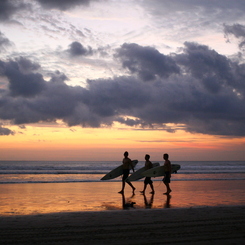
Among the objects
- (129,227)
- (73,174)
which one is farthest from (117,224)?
(73,174)

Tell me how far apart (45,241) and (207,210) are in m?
5.10

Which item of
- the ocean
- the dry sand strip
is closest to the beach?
the dry sand strip

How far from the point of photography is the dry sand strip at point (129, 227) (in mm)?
5637

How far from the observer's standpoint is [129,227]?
6.70m

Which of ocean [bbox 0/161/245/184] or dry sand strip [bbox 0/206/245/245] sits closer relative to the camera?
dry sand strip [bbox 0/206/245/245]

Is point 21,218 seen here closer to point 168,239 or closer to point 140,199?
point 168,239

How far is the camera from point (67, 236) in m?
5.94

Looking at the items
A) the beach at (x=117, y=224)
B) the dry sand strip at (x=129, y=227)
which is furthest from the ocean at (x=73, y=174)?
the dry sand strip at (x=129, y=227)

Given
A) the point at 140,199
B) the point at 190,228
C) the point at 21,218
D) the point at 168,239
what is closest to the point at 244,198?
the point at 140,199

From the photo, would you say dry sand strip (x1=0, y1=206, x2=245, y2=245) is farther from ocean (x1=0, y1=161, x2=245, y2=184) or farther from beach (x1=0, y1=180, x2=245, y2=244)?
ocean (x1=0, y1=161, x2=245, y2=184)

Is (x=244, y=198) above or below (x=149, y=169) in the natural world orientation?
below

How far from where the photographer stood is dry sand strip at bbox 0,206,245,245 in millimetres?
5637

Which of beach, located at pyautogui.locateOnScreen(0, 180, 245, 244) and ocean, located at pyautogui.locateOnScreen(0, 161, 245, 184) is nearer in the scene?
beach, located at pyautogui.locateOnScreen(0, 180, 245, 244)

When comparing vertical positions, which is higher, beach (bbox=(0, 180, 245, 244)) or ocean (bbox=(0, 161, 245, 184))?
beach (bbox=(0, 180, 245, 244))
